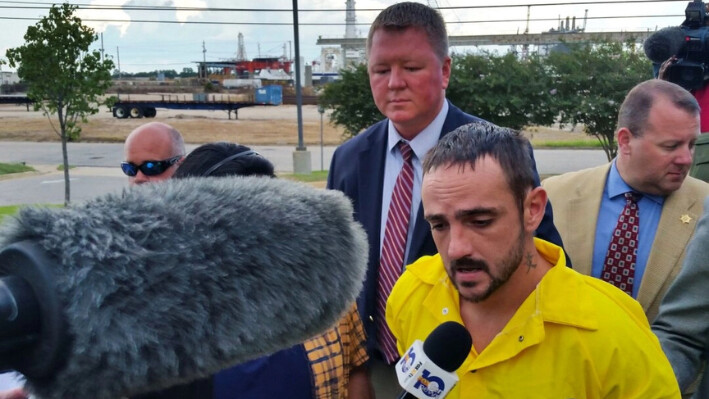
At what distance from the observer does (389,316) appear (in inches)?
87.1

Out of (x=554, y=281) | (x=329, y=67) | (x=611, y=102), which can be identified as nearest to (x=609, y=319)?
(x=554, y=281)

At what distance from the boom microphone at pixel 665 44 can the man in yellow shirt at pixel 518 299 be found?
9.42 ft

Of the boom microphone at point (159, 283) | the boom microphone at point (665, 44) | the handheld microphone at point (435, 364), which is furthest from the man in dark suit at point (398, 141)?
the boom microphone at point (665, 44)

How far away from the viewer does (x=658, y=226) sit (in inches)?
119

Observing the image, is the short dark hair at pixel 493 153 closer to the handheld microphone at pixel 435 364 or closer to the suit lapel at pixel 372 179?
the handheld microphone at pixel 435 364

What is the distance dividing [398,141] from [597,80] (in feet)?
52.5

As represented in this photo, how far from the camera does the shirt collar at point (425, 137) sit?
294 cm

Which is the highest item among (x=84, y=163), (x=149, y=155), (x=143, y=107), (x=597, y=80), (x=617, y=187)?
(x=597, y=80)

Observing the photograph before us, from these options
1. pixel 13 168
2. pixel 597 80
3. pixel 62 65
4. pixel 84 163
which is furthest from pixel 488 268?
pixel 84 163

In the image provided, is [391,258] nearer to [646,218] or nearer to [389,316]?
[389,316]

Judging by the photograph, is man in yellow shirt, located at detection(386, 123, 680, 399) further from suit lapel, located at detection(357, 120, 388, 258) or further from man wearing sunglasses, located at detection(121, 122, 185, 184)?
man wearing sunglasses, located at detection(121, 122, 185, 184)

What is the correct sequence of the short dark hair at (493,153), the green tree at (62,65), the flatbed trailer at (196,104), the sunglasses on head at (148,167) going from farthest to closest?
the flatbed trailer at (196,104)
the green tree at (62,65)
the sunglasses on head at (148,167)
the short dark hair at (493,153)

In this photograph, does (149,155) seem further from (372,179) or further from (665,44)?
(665,44)

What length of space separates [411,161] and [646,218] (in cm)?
106
